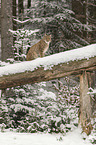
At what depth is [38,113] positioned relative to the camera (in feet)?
24.1

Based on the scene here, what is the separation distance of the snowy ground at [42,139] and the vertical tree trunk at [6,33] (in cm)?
451

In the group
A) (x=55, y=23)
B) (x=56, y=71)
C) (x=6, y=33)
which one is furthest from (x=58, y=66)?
(x=55, y=23)

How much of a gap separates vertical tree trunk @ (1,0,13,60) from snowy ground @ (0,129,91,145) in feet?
14.8

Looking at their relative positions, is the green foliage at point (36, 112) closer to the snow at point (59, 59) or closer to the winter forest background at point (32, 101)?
the winter forest background at point (32, 101)

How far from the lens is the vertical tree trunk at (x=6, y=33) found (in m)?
9.55

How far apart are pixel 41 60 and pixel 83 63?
113 cm

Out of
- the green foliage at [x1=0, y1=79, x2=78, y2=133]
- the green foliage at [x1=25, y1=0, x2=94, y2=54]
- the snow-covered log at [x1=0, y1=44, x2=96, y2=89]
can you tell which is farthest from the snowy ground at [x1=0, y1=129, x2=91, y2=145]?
the green foliage at [x1=25, y1=0, x2=94, y2=54]

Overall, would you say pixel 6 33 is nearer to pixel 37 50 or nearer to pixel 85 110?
pixel 37 50

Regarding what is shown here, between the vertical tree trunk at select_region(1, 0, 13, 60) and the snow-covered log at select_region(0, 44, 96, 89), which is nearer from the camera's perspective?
the snow-covered log at select_region(0, 44, 96, 89)

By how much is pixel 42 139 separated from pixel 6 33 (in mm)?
5737

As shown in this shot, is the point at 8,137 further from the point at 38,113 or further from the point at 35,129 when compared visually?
the point at 38,113

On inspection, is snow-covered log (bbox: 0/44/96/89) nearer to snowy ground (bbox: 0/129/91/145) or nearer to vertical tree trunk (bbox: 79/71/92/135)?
vertical tree trunk (bbox: 79/71/92/135)

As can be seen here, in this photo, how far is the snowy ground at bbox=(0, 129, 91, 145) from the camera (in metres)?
5.19

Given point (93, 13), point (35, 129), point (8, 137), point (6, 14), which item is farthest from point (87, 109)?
point (93, 13)
